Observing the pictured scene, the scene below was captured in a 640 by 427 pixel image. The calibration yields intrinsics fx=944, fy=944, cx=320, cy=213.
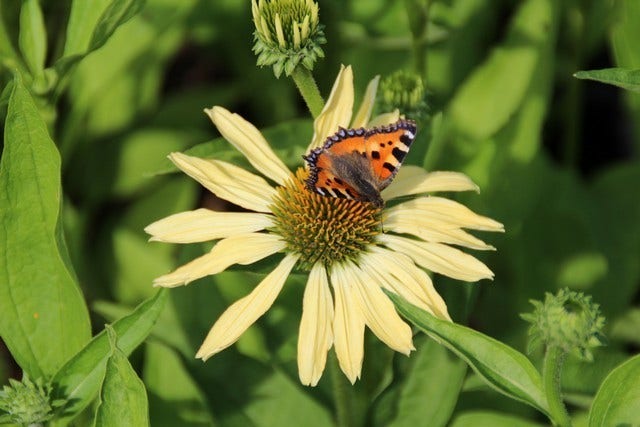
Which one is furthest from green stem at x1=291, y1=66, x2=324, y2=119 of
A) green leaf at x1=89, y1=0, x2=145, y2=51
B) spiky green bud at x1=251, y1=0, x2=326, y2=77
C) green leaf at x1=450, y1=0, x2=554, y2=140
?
green leaf at x1=450, y1=0, x2=554, y2=140

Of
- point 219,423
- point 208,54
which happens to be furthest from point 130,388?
point 208,54

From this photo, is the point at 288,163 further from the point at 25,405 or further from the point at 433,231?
the point at 25,405

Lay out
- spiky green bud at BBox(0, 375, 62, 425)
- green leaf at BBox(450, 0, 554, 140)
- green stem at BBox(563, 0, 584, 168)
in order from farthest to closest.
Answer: green stem at BBox(563, 0, 584, 168), green leaf at BBox(450, 0, 554, 140), spiky green bud at BBox(0, 375, 62, 425)

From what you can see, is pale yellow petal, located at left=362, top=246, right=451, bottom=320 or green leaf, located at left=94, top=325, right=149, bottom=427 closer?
green leaf, located at left=94, top=325, right=149, bottom=427

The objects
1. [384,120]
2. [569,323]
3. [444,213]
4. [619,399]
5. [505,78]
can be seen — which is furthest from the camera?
[505,78]

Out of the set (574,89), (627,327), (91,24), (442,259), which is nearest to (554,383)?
(442,259)

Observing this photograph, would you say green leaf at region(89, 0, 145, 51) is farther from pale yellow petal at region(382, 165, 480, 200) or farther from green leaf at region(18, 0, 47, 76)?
pale yellow petal at region(382, 165, 480, 200)
